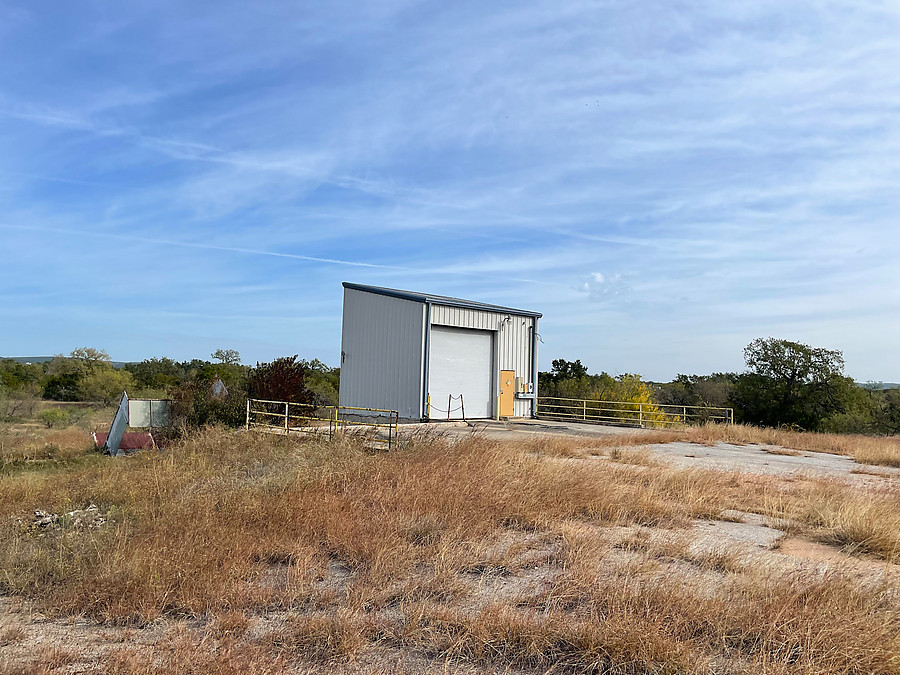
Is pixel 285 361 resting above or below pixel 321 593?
above

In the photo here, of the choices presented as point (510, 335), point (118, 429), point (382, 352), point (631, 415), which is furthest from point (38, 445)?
point (631, 415)

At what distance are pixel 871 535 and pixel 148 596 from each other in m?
7.59

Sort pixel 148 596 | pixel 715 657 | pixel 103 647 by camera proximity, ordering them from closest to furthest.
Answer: pixel 715 657 < pixel 103 647 < pixel 148 596

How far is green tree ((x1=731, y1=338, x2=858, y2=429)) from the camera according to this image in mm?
42281

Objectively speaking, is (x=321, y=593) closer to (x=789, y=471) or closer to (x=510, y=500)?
(x=510, y=500)

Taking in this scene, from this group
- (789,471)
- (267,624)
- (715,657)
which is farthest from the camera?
(789,471)

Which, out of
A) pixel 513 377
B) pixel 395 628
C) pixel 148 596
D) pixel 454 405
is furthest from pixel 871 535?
pixel 513 377

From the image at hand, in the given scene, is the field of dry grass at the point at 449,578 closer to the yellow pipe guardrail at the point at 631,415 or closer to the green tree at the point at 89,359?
the yellow pipe guardrail at the point at 631,415

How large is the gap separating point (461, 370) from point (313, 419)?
895cm

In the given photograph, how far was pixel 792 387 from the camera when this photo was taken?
4372 centimetres

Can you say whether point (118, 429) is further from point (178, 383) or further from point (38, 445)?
point (178, 383)

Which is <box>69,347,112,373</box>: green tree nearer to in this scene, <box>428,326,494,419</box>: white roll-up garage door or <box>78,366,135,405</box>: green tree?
<box>78,366,135,405</box>: green tree

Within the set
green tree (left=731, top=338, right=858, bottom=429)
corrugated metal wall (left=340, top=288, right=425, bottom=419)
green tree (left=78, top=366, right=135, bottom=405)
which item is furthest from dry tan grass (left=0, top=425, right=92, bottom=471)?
green tree (left=731, top=338, right=858, bottom=429)

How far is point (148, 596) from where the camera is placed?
5.42m
